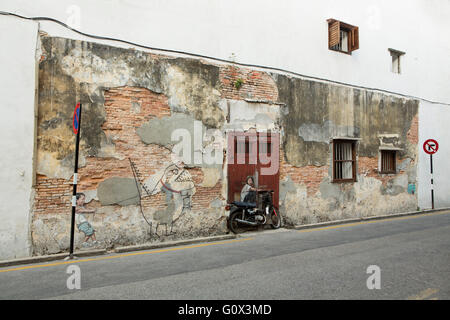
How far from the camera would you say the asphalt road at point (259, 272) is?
4.61 meters

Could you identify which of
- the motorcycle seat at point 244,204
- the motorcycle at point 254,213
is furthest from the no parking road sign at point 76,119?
the motorcycle seat at point 244,204

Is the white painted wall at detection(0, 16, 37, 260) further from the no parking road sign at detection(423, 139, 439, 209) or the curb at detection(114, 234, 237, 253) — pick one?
the no parking road sign at detection(423, 139, 439, 209)

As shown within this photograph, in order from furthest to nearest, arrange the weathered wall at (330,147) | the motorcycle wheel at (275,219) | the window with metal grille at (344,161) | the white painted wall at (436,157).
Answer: the white painted wall at (436,157)
the window with metal grille at (344,161)
the weathered wall at (330,147)
the motorcycle wheel at (275,219)

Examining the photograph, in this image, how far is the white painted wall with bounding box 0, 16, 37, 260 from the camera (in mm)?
6574

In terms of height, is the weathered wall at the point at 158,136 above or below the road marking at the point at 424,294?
above

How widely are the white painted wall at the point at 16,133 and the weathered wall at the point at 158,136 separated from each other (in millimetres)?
209

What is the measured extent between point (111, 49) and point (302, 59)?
234 inches

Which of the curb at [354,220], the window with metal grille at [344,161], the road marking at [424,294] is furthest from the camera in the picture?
the window with metal grille at [344,161]

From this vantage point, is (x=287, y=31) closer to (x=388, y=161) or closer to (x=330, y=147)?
(x=330, y=147)

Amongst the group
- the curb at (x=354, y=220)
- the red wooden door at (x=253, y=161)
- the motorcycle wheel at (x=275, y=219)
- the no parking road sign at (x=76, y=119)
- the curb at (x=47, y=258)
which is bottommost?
the curb at (x=47, y=258)

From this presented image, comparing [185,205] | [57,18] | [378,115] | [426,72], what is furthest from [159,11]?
[426,72]

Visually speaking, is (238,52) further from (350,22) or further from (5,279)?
(5,279)

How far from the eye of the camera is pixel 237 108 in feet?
31.2

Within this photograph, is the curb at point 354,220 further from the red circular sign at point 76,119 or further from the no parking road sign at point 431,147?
the red circular sign at point 76,119
